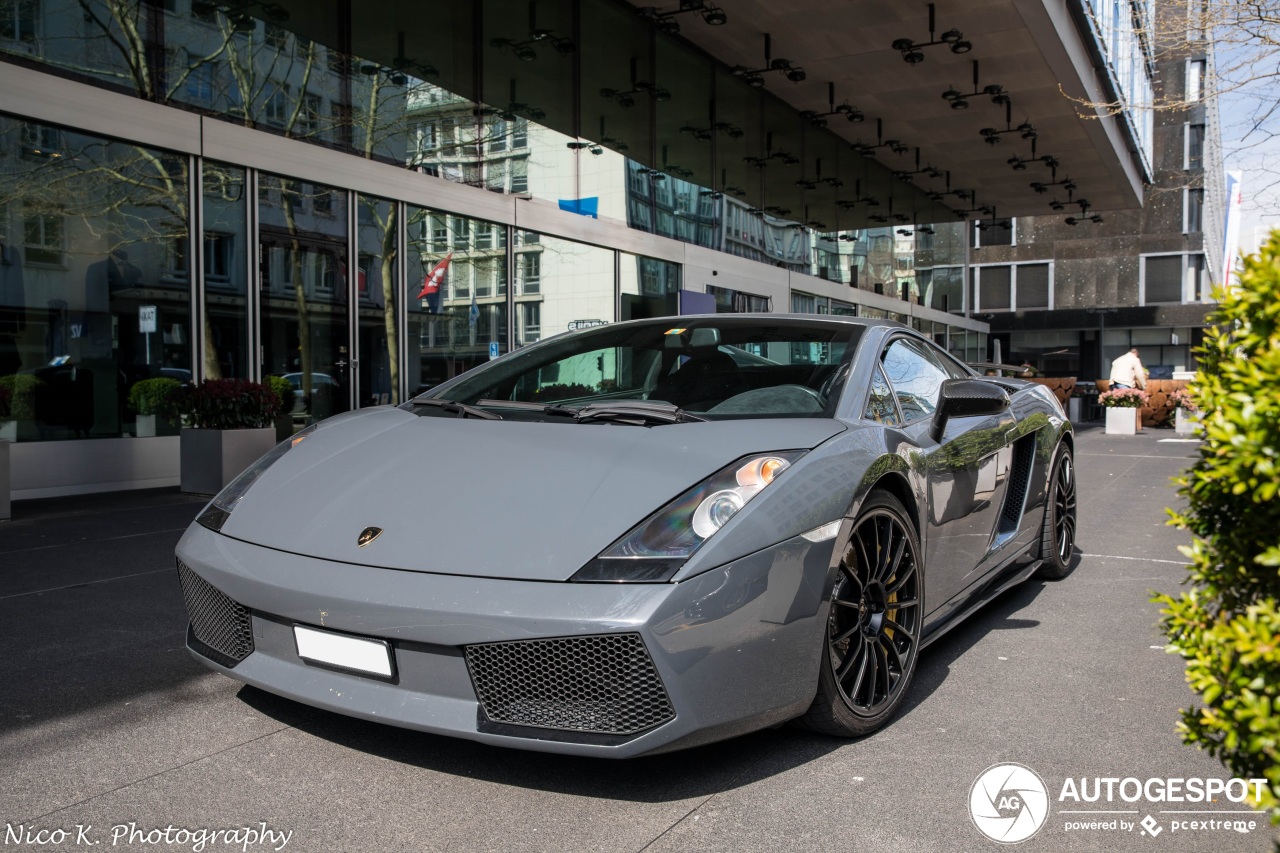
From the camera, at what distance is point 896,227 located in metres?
28.0

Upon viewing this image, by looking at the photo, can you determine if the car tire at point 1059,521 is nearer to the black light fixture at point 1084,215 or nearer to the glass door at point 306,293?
the glass door at point 306,293

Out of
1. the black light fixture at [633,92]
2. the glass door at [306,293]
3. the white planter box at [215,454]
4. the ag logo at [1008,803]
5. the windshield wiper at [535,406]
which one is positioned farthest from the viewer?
the black light fixture at [633,92]

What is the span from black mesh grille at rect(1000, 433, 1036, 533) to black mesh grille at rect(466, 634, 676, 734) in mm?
2505

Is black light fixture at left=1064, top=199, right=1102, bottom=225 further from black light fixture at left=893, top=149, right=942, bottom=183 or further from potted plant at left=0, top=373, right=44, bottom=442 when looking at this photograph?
potted plant at left=0, top=373, right=44, bottom=442

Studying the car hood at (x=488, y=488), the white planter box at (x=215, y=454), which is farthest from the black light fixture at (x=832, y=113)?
the car hood at (x=488, y=488)

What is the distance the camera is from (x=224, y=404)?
8.86 m

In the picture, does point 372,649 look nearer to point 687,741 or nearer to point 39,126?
point 687,741

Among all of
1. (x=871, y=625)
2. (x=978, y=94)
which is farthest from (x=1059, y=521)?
(x=978, y=94)

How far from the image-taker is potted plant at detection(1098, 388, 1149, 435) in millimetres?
19281

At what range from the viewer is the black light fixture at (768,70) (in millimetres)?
17359

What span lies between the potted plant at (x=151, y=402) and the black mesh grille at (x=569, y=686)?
328 inches

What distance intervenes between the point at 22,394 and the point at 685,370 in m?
7.55

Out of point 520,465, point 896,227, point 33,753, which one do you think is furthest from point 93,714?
point 896,227

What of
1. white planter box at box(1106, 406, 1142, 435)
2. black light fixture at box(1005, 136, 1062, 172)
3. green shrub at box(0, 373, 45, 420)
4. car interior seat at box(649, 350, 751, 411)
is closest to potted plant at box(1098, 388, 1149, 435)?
white planter box at box(1106, 406, 1142, 435)
